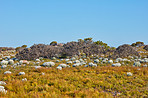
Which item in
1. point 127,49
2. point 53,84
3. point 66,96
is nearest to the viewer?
point 66,96

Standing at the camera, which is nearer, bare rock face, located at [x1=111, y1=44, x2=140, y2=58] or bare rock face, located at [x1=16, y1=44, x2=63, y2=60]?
bare rock face, located at [x1=16, y1=44, x2=63, y2=60]

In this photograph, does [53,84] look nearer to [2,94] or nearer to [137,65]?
[2,94]

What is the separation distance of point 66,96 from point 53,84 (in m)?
2.30

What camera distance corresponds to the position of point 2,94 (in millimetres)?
7906

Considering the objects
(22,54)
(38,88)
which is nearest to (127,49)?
(22,54)

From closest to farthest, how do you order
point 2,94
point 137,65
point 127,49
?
point 2,94
point 137,65
point 127,49

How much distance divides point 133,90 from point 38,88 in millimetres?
5513

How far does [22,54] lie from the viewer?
24234mm

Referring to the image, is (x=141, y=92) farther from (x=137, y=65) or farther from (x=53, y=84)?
(x=137, y=65)

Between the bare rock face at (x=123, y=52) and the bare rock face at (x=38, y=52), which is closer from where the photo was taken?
the bare rock face at (x=38, y=52)

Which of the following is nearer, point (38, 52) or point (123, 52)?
point (38, 52)

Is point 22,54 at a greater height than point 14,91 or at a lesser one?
greater

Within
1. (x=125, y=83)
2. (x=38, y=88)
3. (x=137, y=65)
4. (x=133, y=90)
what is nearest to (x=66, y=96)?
(x=38, y=88)

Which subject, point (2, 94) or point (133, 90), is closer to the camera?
point (2, 94)
